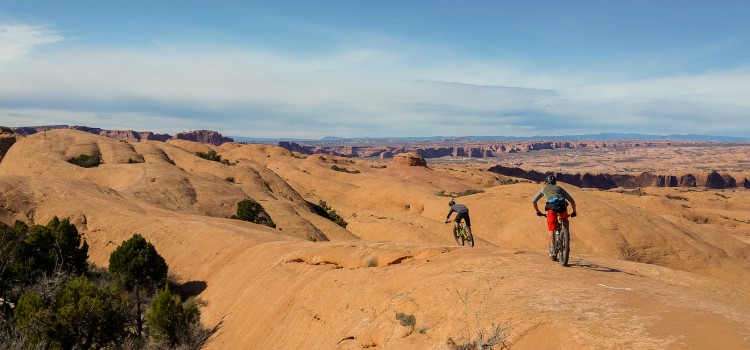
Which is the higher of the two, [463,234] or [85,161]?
[85,161]

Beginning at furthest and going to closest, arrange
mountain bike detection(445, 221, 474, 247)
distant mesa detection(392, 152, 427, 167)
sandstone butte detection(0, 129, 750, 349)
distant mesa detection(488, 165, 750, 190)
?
distant mesa detection(488, 165, 750, 190) < distant mesa detection(392, 152, 427, 167) < mountain bike detection(445, 221, 474, 247) < sandstone butte detection(0, 129, 750, 349)

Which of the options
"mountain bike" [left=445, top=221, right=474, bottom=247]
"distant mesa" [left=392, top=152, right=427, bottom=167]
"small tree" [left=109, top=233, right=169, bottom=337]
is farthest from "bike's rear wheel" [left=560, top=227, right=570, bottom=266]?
"distant mesa" [left=392, top=152, right=427, bottom=167]

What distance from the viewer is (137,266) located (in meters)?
20.4

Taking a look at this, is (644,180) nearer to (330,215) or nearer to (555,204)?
(330,215)

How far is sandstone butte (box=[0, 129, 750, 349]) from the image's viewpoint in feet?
24.7

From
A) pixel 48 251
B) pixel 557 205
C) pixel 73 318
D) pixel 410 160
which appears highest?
pixel 557 205

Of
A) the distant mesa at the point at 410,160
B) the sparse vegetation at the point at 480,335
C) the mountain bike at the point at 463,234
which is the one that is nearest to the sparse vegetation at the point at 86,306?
the mountain bike at the point at 463,234

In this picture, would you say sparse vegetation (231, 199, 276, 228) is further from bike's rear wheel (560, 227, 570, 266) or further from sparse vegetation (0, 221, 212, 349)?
bike's rear wheel (560, 227, 570, 266)

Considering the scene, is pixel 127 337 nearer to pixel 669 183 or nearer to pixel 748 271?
pixel 748 271

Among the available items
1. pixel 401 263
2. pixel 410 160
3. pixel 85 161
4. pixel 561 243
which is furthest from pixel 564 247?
pixel 410 160

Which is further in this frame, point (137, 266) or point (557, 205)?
point (137, 266)

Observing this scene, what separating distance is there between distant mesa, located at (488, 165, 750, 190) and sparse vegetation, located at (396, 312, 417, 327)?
378 ft

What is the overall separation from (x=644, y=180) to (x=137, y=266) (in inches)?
5184

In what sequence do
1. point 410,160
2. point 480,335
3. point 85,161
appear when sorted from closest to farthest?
point 480,335
point 85,161
point 410,160
